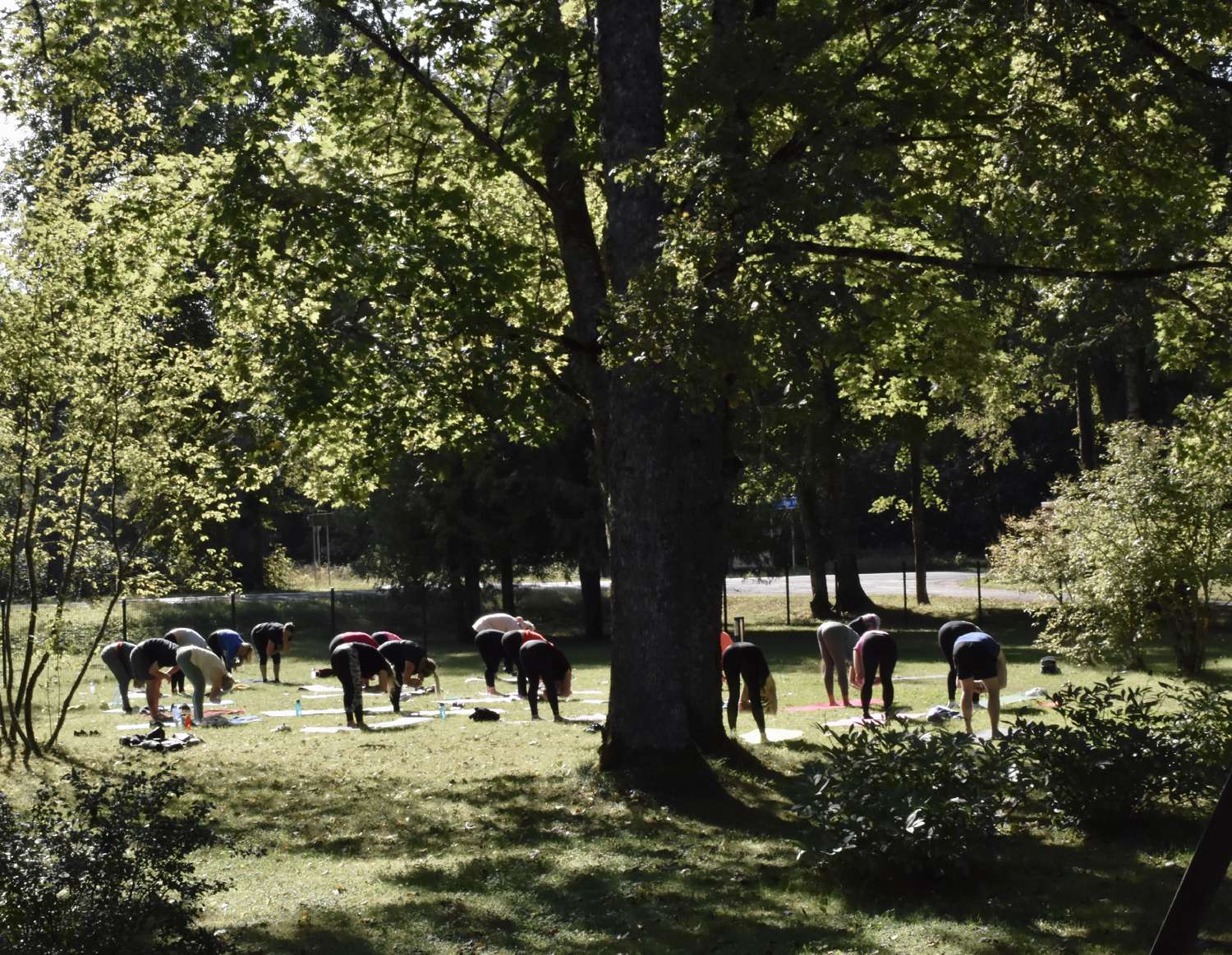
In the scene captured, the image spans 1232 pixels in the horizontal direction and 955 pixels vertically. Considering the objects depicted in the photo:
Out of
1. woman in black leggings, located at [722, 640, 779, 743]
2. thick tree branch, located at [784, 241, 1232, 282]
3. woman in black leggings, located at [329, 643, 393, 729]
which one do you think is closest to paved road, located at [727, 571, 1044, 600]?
woman in black leggings, located at [329, 643, 393, 729]

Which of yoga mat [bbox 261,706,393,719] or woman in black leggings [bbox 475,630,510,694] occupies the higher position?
woman in black leggings [bbox 475,630,510,694]

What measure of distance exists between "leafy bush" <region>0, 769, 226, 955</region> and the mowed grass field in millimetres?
593

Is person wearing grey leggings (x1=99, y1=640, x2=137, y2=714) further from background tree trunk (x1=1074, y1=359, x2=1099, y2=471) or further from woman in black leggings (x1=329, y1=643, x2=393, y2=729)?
background tree trunk (x1=1074, y1=359, x2=1099, y2=471)

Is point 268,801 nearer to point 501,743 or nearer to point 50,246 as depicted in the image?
point 501,743

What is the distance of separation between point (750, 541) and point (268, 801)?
77.1 feet

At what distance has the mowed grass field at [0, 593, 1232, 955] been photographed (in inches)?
292

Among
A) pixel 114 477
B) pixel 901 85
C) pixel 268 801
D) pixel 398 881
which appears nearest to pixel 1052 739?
pixel 398 881

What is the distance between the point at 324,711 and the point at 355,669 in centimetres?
356

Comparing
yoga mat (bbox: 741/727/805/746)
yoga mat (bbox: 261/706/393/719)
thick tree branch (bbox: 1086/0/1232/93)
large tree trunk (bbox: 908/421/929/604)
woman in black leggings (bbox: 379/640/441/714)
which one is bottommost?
yoga mat (bbox: 261/706/393/719)

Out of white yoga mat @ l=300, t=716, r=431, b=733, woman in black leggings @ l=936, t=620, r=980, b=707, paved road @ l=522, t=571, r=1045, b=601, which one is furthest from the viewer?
paved road @ l=522, t=571, r=1045, b=601

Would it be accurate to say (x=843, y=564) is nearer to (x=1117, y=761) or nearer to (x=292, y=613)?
(x=292, y=613)

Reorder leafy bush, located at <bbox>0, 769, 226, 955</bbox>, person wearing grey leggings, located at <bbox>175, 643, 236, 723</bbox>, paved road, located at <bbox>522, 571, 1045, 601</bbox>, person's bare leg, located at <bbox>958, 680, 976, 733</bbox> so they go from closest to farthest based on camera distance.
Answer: leafy bush, located at <bbox>0, 769, 226, 955</bbox> → person's bare leg, located at <bbox>958, 680, 976, 733</bbox> → person wearing grey leggings, located at <bbox>175, 643, 236, 723</bbox> → paved road, located at <bbox>522, 571, 1045, 601</bbox>

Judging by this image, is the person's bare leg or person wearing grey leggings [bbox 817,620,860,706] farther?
person wearing grey leggings [bbox 817,620,860,706]

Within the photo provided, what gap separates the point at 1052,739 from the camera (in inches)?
357
